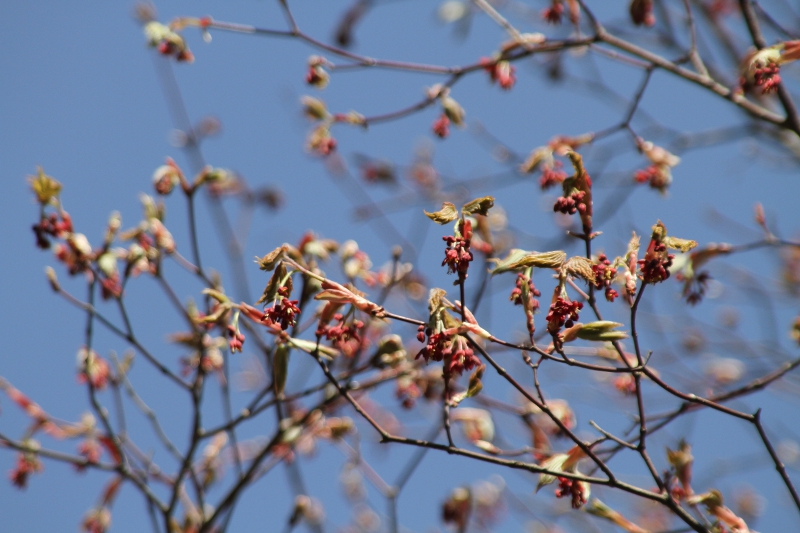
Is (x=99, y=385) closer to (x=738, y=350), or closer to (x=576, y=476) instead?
(x=576, y=476)

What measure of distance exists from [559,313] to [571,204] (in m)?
0.40

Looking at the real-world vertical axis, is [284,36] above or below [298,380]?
above

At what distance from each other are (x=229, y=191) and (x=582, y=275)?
4.66 meters

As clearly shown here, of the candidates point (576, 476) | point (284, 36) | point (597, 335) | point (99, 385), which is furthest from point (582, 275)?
point (99, 385)

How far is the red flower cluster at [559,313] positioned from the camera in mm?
1963

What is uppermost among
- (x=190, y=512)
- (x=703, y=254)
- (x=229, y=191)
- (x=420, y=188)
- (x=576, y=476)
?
(x=420, y=188)

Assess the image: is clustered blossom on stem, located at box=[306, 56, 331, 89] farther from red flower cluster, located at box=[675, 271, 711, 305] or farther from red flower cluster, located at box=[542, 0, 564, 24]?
red flower cluster, located at box=[675, 271, 711, 305]

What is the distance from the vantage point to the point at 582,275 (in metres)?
1.99

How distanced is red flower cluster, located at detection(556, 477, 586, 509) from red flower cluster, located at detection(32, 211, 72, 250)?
2623mm

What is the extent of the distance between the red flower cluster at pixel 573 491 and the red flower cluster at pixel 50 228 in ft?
8.61

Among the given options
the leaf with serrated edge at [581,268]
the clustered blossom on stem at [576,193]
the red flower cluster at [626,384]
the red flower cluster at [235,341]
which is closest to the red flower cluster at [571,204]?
the clustered blossom on stem at [576,193]

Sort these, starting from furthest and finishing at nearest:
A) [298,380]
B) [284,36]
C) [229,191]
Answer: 1. [229,191]
2. [298,380]
3. [284,36]

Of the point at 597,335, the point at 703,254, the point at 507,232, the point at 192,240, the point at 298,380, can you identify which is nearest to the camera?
the point at 597,335

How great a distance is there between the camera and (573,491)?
2271 millimetres
